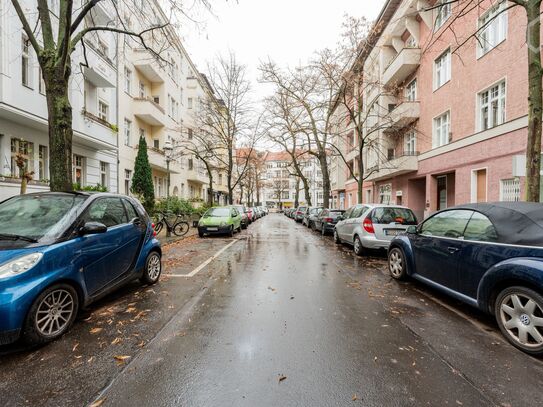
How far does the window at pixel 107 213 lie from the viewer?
4233 millimetres

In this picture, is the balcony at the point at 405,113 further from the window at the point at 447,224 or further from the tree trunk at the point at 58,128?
the tree trunk at the point at 58,128

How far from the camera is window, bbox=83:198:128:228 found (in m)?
4.23

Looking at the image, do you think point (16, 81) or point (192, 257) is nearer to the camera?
point (192, 257)

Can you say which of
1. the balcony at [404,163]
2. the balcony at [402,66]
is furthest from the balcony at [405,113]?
the balcony at [402,66]

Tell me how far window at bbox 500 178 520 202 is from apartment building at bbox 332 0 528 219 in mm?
39

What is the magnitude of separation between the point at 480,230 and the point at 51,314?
544cm

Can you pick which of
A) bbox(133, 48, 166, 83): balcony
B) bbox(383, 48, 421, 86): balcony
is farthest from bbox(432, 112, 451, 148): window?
bbox(133, 48, 166, 83): balcony

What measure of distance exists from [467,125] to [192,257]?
13.5 meters

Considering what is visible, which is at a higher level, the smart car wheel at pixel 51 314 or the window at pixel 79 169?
the window at pixel 79 169

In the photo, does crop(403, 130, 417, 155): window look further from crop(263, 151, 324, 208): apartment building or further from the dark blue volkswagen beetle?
crop(263, 151, 324, 208): apartment building

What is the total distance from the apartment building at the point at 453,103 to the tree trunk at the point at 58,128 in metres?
8.44

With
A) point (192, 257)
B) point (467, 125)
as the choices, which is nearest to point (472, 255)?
point (192, 257)

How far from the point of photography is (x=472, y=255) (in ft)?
13.0

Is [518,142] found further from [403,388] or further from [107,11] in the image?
[107,11]
